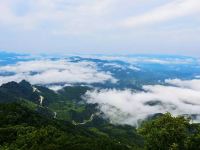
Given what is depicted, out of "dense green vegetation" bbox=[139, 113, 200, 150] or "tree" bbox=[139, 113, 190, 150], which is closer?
"tree" bbox=[139, 113, 190, 150]

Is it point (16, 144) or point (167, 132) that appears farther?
point (16, 144)

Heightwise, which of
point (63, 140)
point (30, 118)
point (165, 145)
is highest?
point (165, 145)

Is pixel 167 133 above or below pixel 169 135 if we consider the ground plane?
above

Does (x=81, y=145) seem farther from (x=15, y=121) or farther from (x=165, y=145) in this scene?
(x=15, y=121)

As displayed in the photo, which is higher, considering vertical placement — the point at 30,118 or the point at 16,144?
the point at 16,144

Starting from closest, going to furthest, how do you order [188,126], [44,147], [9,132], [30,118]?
[188,126]
[44,147]
[9,132]
[30,118]

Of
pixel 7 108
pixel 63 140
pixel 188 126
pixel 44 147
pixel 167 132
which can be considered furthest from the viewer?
pixel 7 108

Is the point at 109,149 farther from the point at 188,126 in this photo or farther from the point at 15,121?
the point at 15,121

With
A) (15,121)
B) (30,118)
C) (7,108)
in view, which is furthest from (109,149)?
(7,108)

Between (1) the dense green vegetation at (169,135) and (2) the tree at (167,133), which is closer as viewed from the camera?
(2) the tree at (167,133)

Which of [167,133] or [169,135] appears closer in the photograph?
[167,133]
